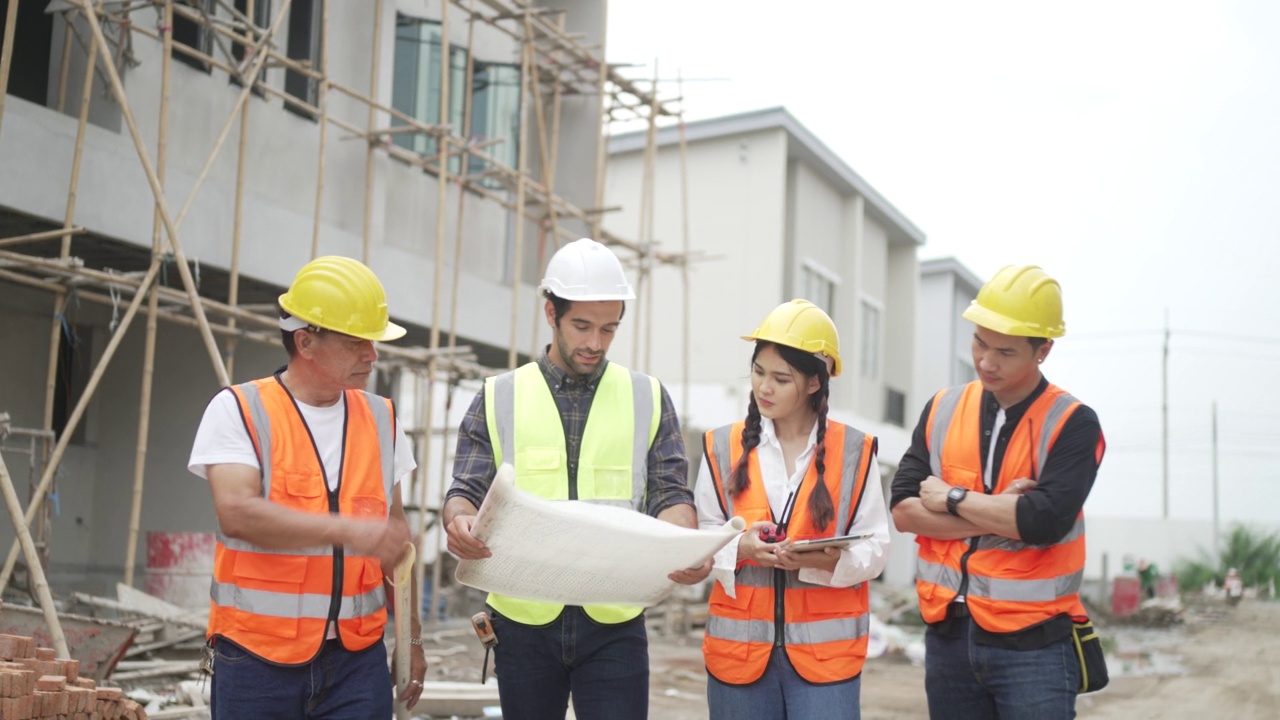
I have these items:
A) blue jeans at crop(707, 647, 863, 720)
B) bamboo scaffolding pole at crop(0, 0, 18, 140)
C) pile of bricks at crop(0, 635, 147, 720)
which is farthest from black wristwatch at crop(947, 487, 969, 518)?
bamboo scaffolding pole at crop(0, 0, 18, 140)

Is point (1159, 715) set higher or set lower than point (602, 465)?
lower

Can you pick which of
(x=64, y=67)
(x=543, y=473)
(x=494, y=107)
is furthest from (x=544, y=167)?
(x=543, y=473)

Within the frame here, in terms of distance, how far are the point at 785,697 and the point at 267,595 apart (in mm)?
1544

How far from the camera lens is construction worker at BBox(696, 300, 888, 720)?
11.9ft

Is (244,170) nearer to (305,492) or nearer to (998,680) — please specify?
(305,492)

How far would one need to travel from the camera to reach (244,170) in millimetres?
10828

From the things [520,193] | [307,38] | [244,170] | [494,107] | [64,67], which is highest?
[494,107]

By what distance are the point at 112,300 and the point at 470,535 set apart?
22.2 ft

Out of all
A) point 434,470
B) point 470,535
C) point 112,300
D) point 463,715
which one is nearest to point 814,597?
point 470,535

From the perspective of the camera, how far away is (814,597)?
3703 millimetres

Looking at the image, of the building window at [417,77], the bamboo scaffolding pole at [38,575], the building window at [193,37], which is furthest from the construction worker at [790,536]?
the building window at [417,77]

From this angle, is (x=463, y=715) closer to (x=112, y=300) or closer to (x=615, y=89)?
(x=112, y=300)

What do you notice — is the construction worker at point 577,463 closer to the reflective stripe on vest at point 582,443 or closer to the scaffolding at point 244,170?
the reflective stripe on vest at point 582,443

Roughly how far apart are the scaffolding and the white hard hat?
4.35 meters
